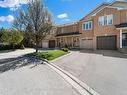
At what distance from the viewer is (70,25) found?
45.6 meters

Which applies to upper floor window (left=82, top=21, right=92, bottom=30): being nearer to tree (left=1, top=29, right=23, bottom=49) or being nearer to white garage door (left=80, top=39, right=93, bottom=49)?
white garage door (left=80, top=39, right=93, bottom=49)

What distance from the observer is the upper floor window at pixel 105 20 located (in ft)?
103

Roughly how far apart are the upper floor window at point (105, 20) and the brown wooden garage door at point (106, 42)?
7.84ft

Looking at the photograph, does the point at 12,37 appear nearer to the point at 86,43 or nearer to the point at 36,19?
the point at 86,43

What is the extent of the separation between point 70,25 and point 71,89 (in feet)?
124

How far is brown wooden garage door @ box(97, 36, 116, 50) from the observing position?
3098 centimetres

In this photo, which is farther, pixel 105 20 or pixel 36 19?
pixel 105 20

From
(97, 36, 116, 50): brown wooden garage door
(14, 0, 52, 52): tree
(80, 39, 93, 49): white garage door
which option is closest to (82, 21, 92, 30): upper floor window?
(80, 39, 93, 49): white garage door

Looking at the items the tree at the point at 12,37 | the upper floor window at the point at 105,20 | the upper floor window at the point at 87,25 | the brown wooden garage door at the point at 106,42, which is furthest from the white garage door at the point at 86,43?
the tree at the point at 12,37

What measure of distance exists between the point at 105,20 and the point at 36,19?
12853 millimetres

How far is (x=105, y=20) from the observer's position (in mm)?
32156

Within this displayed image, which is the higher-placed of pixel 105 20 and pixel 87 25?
pixel 105 20

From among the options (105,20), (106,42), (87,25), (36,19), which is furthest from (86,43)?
(36,19)

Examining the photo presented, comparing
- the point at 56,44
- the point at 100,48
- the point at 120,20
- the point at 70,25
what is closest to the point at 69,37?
the point at 70,25
